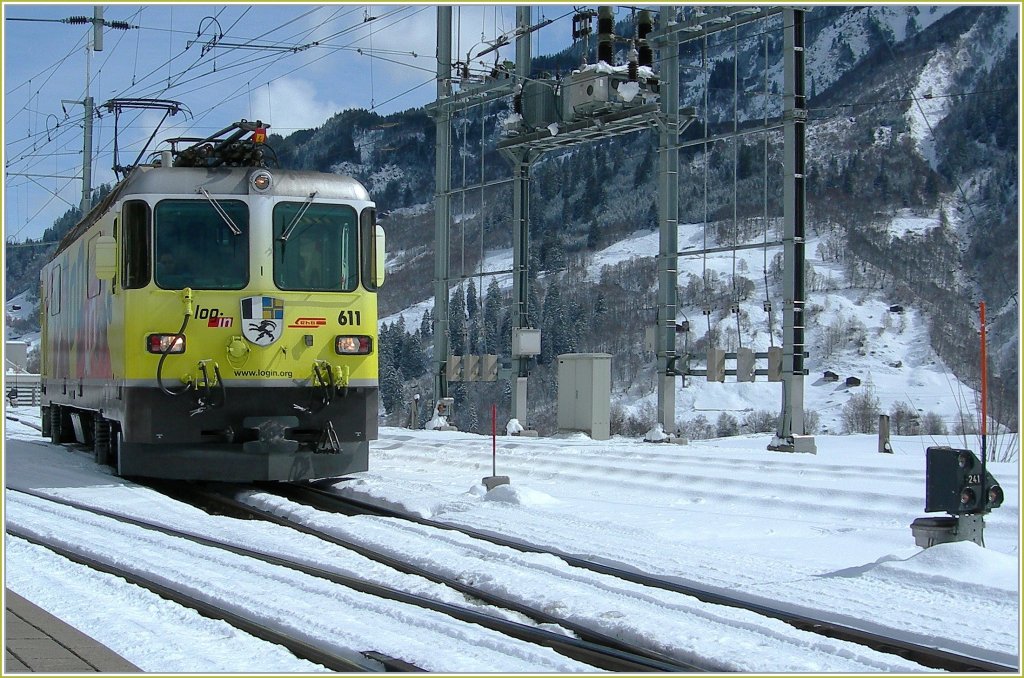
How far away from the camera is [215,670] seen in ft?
18.7

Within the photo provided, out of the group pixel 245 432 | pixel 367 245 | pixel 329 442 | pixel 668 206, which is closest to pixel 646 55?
pixel 668 206

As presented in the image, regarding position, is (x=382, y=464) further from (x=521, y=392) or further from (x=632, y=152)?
(x=632, y=152)

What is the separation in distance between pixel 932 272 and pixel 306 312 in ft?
353

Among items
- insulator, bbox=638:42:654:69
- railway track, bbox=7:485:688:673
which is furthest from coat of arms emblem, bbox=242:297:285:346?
insulator, bbox=638:42:654:69

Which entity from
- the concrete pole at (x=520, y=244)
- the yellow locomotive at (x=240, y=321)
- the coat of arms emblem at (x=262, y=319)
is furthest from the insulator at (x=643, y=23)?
the coat of arms emblem at (x=262, y=319)

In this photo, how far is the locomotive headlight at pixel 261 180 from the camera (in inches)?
531

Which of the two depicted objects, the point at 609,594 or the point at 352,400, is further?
the point at 352,400

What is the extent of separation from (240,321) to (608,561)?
19.4 feet

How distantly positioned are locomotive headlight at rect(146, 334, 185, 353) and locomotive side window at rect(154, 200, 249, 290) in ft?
1.74

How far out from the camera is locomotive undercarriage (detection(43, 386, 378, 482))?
1303 centimetres

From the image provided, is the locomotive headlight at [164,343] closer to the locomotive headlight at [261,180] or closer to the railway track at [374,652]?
the locomotive headlight at [261,180]

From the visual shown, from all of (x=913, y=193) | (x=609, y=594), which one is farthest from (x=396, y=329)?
(x=609, y=594)

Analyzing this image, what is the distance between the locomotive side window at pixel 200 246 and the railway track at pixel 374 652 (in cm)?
452

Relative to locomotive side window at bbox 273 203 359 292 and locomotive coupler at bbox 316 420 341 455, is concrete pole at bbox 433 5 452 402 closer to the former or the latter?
locomotive side window at bbox 273 203 359 292
